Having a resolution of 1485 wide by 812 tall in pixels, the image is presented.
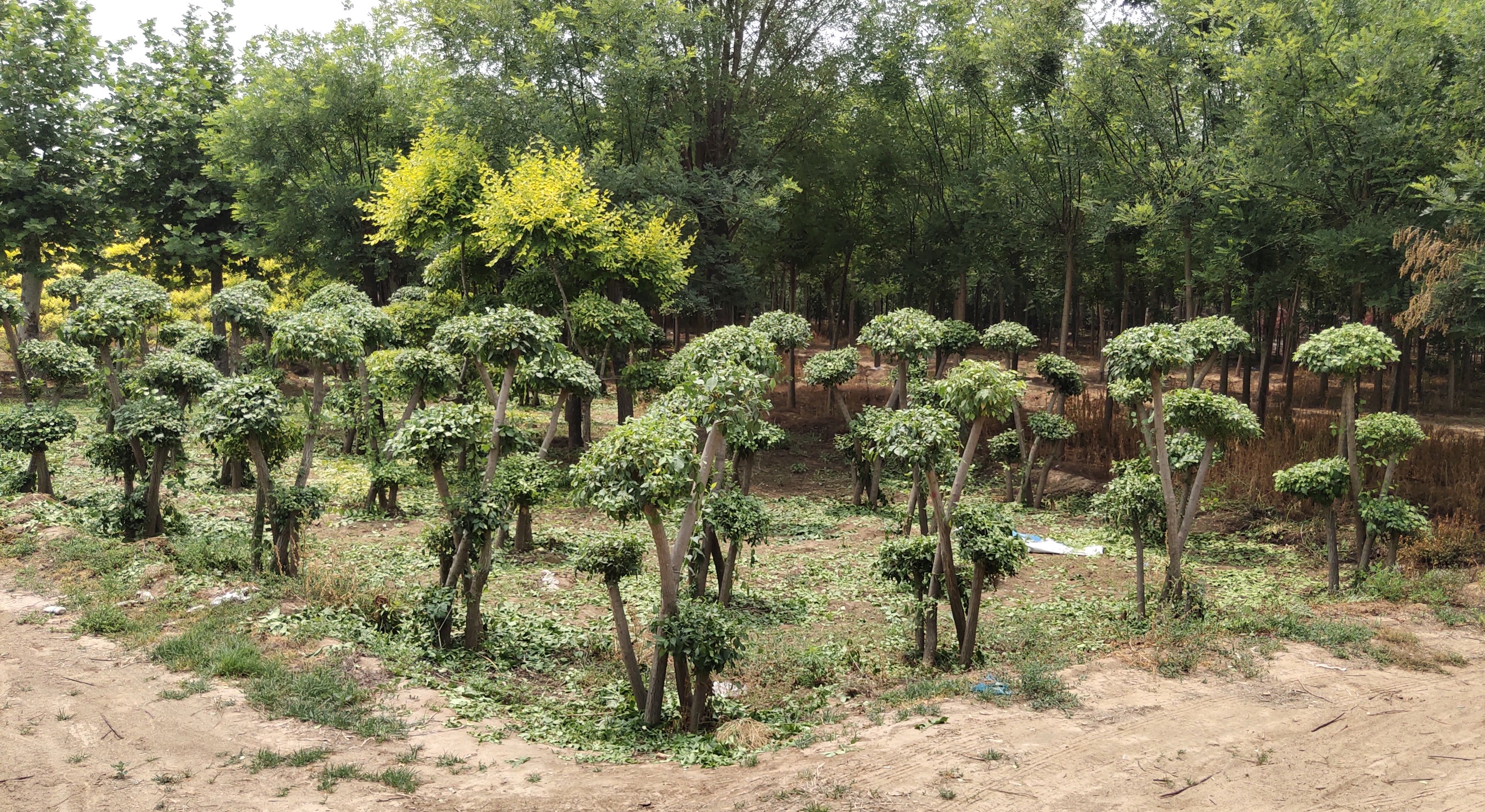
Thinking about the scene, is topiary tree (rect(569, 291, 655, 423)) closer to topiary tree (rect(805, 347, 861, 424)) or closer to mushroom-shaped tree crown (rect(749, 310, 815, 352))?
mushroom-shaped tree crown (rect(749, 310, 815, 352))

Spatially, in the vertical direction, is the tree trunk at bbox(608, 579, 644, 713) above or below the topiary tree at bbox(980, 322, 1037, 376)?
below

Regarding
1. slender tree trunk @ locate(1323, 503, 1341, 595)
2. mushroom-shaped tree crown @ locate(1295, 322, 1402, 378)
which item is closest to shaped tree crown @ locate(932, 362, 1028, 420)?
mushroom-shaped tree crown @ locate(1295, 322, 1402, 378)

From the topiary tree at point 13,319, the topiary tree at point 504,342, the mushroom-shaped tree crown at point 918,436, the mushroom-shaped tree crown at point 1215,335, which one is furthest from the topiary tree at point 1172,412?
the topiary tree at point 13,319

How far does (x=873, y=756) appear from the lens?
6.59 meters

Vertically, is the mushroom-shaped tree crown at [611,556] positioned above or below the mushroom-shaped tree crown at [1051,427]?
below

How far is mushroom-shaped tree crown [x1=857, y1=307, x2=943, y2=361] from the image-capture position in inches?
574

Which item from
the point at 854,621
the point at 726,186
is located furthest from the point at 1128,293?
the point at 854,621

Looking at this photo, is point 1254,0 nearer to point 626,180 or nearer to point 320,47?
point 626,180

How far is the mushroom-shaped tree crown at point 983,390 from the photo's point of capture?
27.0 feet

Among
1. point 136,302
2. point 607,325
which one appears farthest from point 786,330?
point 136,302

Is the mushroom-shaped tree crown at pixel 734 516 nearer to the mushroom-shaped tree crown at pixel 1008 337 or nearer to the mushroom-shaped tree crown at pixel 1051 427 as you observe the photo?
the mushroom-shaped tree crown at pixel 1051 427

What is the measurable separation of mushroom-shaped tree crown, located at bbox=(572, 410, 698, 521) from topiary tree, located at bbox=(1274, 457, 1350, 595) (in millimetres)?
7832

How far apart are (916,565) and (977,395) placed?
176 centimetres

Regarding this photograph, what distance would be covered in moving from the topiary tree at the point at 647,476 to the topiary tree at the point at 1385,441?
28.7 feet
